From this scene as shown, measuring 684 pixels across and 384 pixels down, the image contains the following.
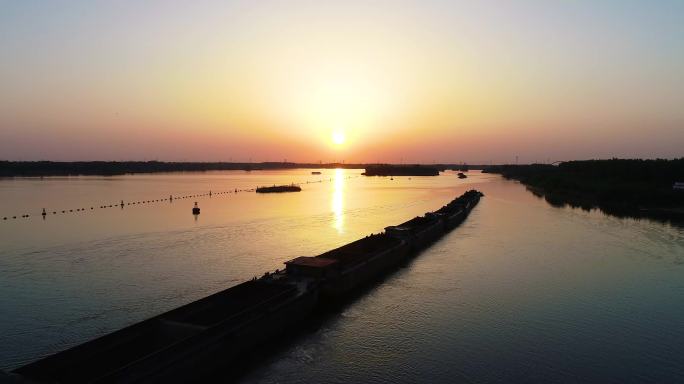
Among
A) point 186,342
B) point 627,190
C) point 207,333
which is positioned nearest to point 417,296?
point 207,333

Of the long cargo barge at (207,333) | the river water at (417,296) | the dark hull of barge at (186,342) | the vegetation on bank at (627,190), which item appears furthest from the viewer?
the vegetation on bank at (627,190)

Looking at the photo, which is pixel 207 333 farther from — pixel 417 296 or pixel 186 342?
pixel 417 296

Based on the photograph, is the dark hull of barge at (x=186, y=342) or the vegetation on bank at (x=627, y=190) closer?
the dark hull of barge at (x=186, y=342)

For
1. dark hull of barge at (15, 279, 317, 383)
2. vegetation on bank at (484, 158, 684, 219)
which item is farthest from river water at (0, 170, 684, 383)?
vegetation on bank at (484, 158, 684, 219)

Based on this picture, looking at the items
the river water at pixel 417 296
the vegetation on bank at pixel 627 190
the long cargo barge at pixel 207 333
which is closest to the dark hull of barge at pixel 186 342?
the long cargo barge at pixel 207 333

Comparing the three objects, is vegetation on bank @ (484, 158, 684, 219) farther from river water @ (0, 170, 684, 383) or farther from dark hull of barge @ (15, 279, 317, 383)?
dark hull of barge @ (15, 279, 317, 383)

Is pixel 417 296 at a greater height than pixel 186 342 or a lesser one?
lesser

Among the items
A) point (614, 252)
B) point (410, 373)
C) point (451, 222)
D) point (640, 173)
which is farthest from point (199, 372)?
point (640, 173)

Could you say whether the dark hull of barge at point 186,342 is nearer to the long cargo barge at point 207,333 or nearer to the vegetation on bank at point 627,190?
the long cargo barge at point 207,333

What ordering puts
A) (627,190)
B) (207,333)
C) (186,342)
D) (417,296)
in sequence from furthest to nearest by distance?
(627,190)
(417,296)
(207,333)
(186,342)
